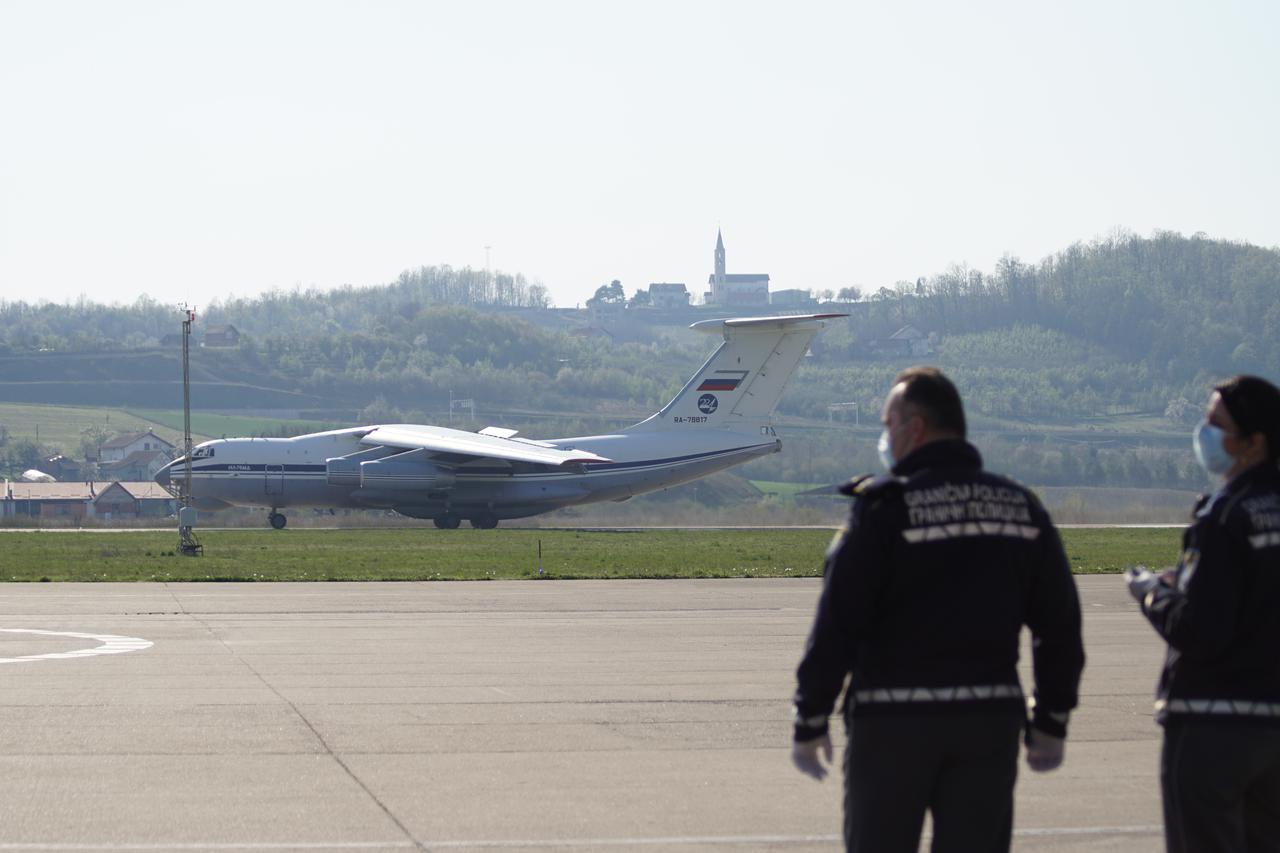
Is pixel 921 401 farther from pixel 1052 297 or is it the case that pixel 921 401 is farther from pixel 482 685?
pixel 1052 297

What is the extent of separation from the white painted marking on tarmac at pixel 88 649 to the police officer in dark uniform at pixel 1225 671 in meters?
11.9

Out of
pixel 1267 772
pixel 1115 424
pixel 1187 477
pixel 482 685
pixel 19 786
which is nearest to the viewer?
pixel 1267 772

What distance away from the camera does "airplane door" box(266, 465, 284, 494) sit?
53188 millimetres

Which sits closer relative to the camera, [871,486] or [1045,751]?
[871,486]

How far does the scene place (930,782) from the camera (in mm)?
5648

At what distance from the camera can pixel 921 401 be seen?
5.83m

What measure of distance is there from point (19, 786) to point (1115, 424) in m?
107

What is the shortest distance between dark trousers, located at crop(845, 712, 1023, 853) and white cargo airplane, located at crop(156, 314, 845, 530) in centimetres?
4642

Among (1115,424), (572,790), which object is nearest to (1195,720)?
(572,790)

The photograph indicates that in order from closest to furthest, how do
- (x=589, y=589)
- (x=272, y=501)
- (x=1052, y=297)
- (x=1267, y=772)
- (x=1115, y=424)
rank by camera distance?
(x=1267, y=772) < (x=589, y=589) < (x=272, y=501) < (x=1115, y=424) < (x=1052, y=297)

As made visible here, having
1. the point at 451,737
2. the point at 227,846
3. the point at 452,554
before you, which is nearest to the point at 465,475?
the point at 452,554

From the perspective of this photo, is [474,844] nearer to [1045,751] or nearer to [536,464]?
[1045,751]

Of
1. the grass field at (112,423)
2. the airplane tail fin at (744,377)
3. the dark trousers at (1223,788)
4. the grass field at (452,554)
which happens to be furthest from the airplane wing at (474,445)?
the grass field at (112,423)

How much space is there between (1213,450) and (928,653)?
5.04ft
